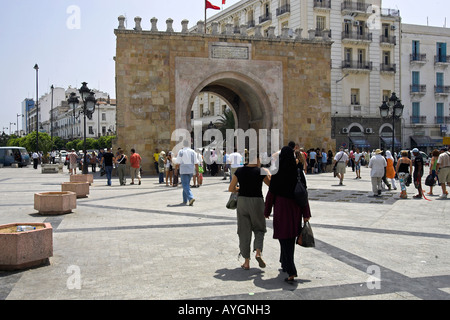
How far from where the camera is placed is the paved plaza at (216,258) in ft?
15.0

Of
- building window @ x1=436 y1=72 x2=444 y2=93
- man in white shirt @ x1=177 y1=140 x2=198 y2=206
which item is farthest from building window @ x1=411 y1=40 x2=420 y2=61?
man in white shirt @ x1=177 y1=140 x2=198 y2=206

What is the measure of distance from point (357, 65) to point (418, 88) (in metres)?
6.77

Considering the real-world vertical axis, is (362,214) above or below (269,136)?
below

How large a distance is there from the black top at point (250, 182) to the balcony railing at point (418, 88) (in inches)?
1483

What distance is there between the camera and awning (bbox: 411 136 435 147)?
38.9 metres

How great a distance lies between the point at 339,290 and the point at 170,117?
18717 millimetres

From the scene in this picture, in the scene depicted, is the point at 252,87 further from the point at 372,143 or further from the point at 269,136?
the point at 372,143

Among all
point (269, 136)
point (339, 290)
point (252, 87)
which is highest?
point (252, 87)

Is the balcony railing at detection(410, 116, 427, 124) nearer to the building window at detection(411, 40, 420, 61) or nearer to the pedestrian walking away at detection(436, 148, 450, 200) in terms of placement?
the building window at detection(411, 40, 420, 61)

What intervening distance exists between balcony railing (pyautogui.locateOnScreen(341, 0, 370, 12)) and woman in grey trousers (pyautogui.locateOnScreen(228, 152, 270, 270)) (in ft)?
114

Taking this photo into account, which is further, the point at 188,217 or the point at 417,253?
the point at 188,217

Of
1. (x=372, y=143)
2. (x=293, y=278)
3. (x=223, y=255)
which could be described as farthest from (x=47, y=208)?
(x=372, y=143)

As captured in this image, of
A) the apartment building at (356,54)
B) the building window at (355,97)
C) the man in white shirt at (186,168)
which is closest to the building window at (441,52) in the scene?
the apartment building at (356,54)

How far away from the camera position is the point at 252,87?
24.0 metres
